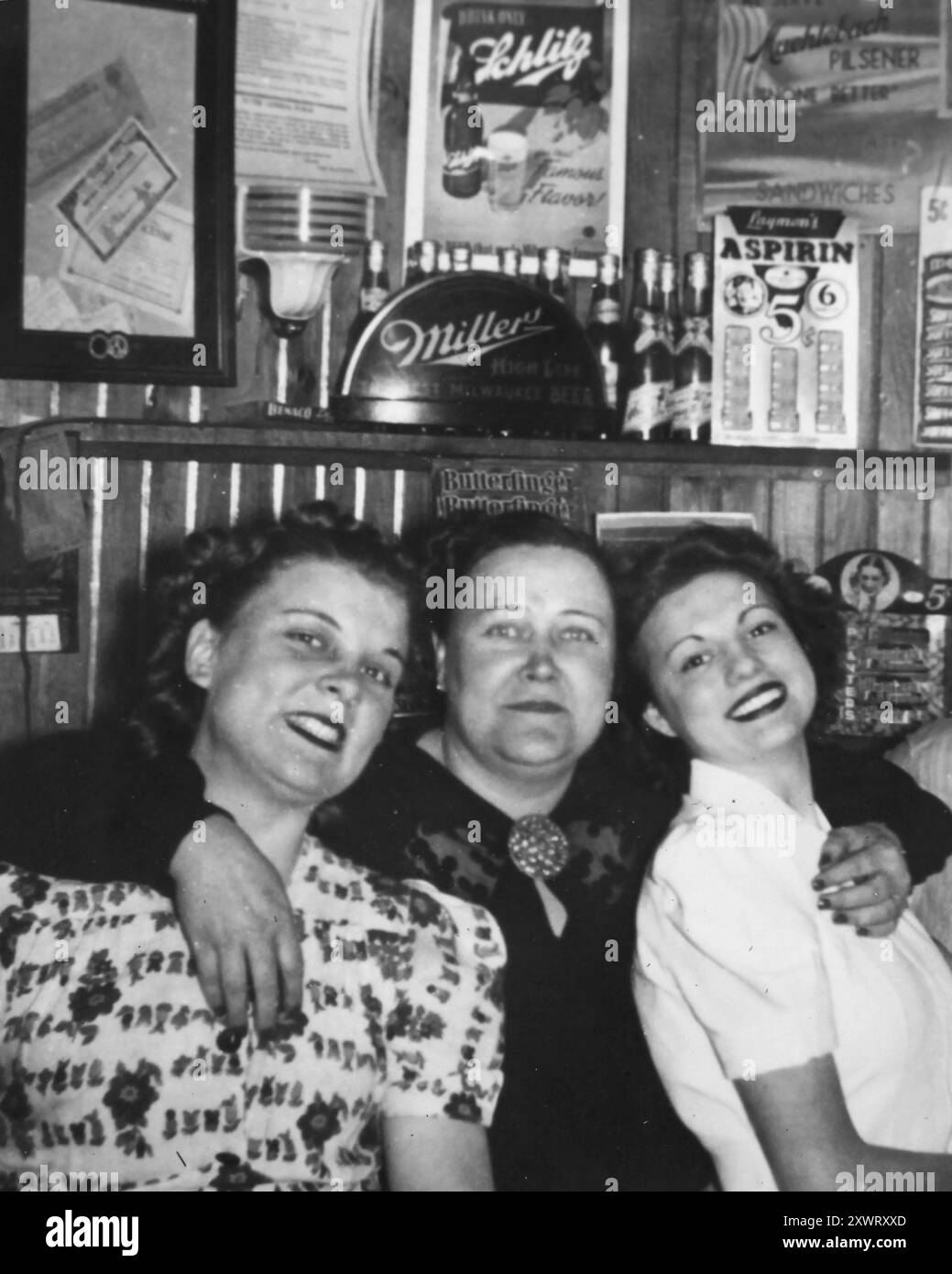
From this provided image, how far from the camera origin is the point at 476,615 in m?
1.38

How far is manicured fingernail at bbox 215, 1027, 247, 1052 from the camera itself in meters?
1.17

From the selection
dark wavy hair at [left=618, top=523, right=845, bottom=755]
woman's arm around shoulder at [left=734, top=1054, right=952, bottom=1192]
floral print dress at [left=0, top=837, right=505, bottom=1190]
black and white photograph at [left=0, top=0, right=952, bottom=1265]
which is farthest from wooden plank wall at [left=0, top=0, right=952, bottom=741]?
woman's arm around shoulder at [left=734, top=1054, right=952, bottom=1192]

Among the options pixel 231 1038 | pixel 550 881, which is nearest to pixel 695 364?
pixel 550 881

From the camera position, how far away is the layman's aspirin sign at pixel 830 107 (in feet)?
5.36

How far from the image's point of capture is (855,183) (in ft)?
5.41

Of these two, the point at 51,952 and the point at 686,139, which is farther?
the point at 686,139

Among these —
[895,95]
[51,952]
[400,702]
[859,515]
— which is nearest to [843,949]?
[400,702]

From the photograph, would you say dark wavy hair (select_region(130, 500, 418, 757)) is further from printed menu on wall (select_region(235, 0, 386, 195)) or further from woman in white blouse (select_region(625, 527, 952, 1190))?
printed menu on wall (select_region(235, 0, 386, 195))

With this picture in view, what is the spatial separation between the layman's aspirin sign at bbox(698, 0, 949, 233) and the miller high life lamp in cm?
4

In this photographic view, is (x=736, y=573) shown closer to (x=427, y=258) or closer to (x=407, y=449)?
(x=407, y=449)

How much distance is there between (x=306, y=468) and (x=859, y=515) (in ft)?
2.39
